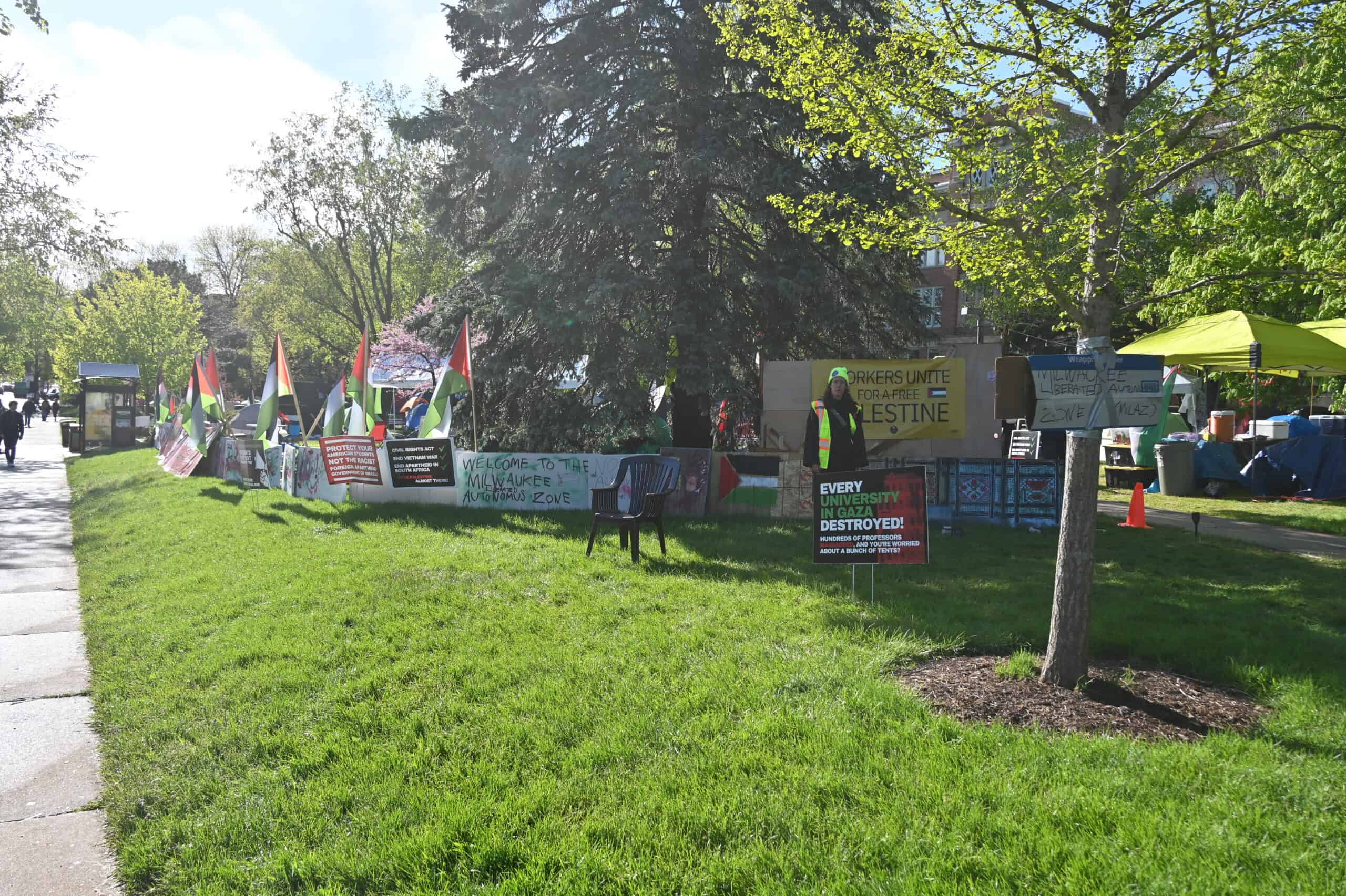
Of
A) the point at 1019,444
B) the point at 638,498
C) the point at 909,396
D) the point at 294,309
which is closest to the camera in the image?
the point at 638,498

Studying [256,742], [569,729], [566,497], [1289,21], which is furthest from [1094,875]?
[566,497]

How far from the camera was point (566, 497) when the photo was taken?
14.2 meters

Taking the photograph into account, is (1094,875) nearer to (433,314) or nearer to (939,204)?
(939,204)

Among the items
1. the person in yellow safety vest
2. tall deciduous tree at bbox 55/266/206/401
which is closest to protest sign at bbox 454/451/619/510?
the person in yellow safety vest

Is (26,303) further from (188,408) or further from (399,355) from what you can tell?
(188,408)

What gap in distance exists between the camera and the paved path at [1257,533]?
10984mm

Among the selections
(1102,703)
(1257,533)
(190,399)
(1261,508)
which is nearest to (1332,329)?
(1261,508)

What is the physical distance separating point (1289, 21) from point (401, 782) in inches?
250

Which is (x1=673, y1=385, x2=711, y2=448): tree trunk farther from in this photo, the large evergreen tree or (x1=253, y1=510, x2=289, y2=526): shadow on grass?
(x1=253, y1=510, x2=289, y2=526): shadow on grass

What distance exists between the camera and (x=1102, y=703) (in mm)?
5195

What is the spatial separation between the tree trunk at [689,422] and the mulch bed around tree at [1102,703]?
33.7 feet

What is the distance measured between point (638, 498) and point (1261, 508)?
36.3ft

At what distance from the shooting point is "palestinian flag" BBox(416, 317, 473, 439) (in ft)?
47.2

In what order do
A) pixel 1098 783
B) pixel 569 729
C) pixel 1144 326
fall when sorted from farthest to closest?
pixel 1144 326 → pixel 569 729 → pixel 1098 783
